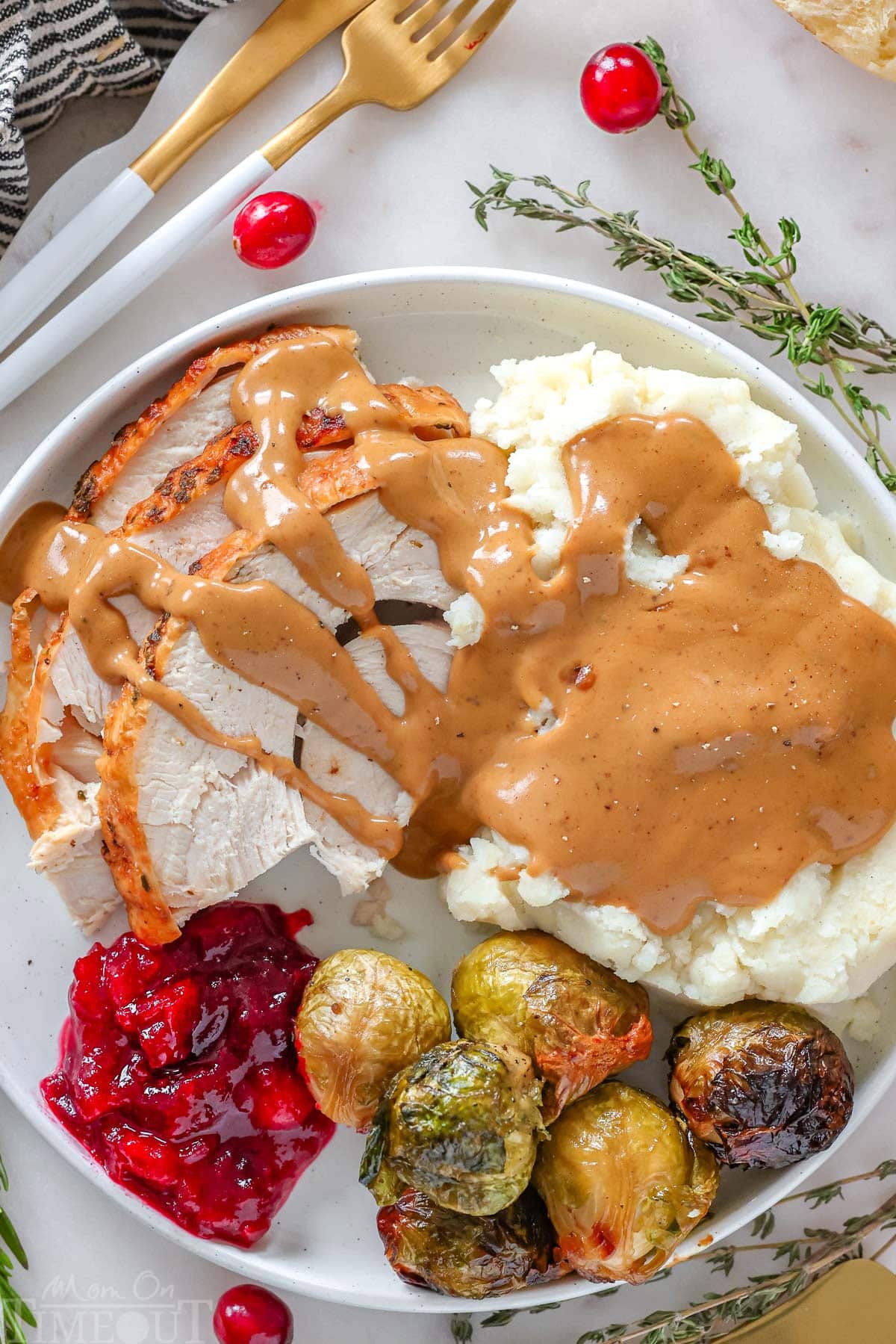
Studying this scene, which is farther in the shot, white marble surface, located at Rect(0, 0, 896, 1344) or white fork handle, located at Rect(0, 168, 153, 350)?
white marble surface, located at Rect(0, 0, 896, 1344)

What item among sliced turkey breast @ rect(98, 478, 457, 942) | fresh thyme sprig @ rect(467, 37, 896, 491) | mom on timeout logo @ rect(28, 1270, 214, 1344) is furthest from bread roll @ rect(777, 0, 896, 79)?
mom on timeout logo @ rect(28, 1270, 214, 1344)

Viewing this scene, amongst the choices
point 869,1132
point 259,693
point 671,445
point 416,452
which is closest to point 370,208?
point 416,452

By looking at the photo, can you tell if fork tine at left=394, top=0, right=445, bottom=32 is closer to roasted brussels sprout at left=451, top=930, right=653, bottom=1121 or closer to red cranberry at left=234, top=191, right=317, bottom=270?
red cranberry at left=234, top=191, right=317, bottom=270

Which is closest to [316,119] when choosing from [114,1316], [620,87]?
[620,87]

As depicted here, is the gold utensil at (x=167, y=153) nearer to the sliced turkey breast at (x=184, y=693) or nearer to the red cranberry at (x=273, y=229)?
the red cranberry at (x=273, y=229)

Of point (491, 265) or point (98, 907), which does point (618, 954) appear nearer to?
point (98, 907)

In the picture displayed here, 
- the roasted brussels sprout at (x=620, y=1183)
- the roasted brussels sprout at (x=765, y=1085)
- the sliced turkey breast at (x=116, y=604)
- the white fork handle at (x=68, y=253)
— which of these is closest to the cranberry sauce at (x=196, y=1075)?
the sliced turkey breast at (x=116, y=604)
